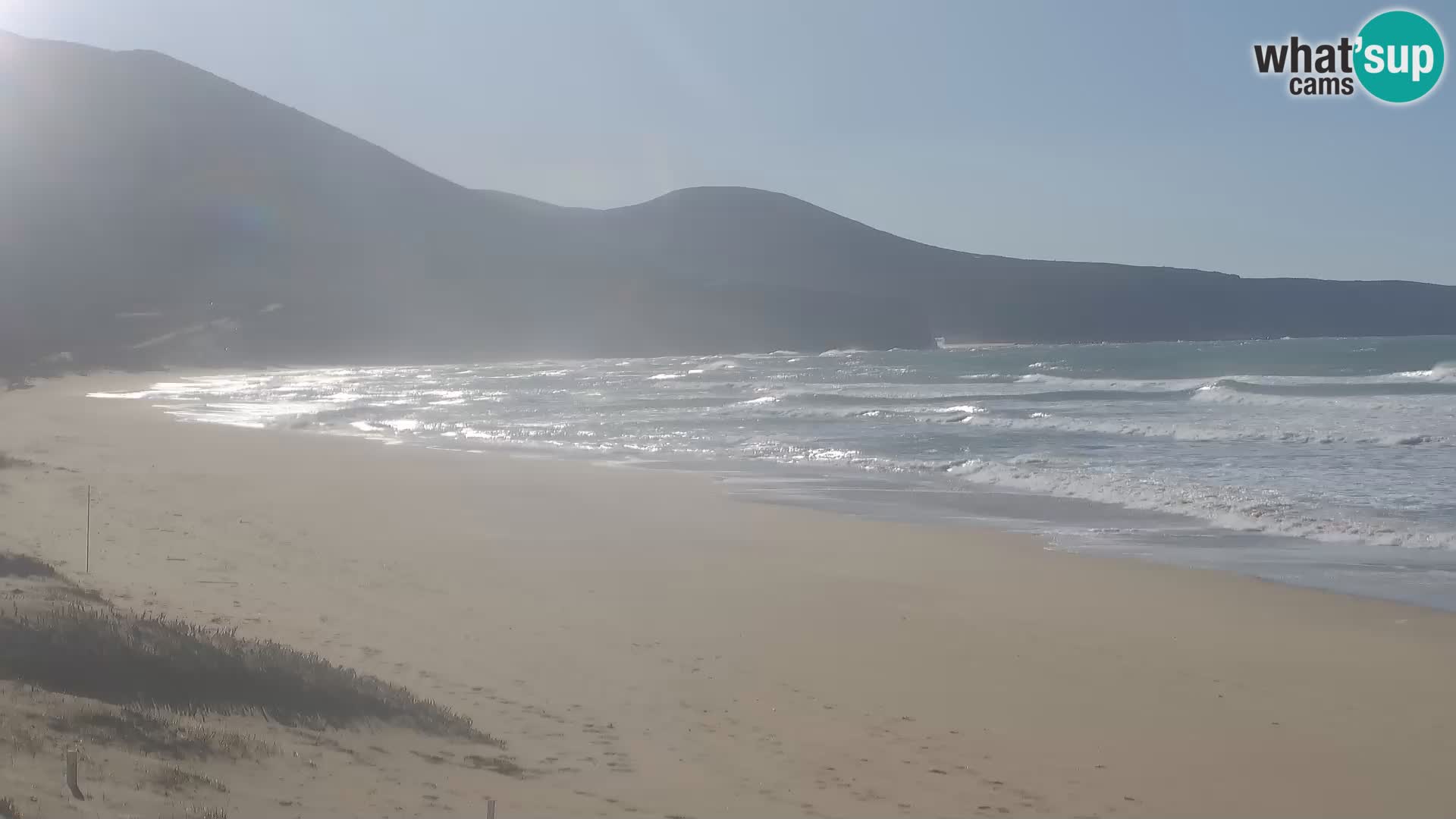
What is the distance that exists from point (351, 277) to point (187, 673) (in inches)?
3761

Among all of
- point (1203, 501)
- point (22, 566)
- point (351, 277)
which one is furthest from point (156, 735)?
point (351, 277)

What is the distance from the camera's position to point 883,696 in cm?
538

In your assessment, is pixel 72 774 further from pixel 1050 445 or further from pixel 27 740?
pixel 1050 445

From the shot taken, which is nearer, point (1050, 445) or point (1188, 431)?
point (1050, 445)

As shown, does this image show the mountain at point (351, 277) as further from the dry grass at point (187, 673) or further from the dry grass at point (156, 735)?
the dry grass at point (156, 735)

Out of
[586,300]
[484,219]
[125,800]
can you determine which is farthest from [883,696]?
[484,219]

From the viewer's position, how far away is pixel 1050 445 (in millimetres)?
17453

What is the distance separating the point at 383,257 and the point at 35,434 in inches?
3338

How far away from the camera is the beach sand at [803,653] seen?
4.23 metres

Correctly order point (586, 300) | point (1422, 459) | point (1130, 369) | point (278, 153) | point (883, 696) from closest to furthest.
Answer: point (883, 696), point (1422, 459), point (1130, 369), point (586, 300), point (278, 153)

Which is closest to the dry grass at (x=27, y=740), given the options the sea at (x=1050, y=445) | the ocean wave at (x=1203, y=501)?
the sea at (x=1050, y=445)

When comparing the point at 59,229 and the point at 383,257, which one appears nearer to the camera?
the point at 59,229

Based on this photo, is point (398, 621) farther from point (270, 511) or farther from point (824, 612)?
point (270, 511)

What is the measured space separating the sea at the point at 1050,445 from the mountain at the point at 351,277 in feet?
106
